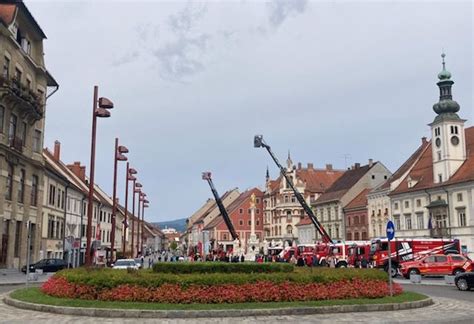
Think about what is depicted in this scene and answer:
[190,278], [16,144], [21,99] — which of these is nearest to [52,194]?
[16,144]

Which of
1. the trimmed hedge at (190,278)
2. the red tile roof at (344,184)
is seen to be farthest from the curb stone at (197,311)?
the red tile roof at (344,184)

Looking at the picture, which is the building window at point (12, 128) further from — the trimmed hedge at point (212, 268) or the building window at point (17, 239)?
the trimmed hedge at point (212, 268)

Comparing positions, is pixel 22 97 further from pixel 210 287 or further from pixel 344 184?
pixel 344 184

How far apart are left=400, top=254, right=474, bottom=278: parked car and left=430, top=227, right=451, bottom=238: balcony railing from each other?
25.1 metres

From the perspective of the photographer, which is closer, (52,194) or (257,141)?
(52,194)

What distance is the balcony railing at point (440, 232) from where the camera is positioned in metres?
63.5

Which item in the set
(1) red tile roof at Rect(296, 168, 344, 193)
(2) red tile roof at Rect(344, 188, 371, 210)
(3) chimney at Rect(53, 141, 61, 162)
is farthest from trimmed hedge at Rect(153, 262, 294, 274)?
(1) red tile roof at Rect(296, 168, 344, 193)

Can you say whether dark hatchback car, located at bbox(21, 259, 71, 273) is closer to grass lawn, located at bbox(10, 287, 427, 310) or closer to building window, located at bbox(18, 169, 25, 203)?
building window, located at bbox(18, 169, 25, 203)

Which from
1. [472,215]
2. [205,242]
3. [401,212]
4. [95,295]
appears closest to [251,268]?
[95,295]

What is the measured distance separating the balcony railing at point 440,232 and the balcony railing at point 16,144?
48.7 m

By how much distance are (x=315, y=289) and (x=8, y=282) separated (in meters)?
20.7

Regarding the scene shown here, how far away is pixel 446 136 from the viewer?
6931 centimetres

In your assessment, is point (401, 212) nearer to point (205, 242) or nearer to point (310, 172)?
point (205, 242)

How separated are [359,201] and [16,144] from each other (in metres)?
62.0
